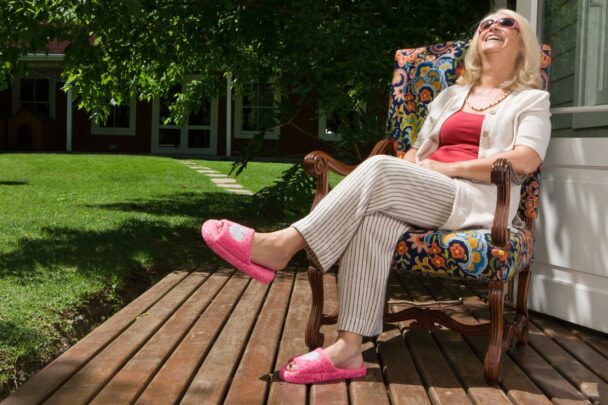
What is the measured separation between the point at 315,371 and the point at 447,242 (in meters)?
0.60

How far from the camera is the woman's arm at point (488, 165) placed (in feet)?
9.50

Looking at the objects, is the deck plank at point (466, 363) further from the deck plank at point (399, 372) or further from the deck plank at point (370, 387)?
the deck plank at point (370, 387)

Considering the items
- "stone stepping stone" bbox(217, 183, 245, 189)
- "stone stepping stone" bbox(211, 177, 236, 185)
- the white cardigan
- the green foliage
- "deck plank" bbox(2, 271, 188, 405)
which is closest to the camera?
"deck plank" bbox(2, 271, 188, 405)

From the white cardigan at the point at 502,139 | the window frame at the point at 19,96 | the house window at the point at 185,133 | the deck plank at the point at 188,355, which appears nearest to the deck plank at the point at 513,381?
the white cardigan at the point at 502,139

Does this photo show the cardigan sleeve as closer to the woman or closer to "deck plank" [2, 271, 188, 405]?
the woman

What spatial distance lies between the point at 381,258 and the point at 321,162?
487mm

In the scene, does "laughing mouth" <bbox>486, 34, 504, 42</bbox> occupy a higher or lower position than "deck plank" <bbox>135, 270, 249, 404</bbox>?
higher

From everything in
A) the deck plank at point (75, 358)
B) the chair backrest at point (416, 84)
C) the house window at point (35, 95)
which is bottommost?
the deck plank at point (75, 358)

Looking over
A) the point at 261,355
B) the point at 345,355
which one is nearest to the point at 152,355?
the point at 261,355

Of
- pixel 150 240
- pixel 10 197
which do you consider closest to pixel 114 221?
pixel 150 240

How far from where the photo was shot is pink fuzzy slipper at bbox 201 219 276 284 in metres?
2.66

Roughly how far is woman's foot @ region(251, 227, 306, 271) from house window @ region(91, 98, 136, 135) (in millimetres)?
16586

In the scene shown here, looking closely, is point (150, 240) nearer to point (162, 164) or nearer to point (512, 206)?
point (512, 206)

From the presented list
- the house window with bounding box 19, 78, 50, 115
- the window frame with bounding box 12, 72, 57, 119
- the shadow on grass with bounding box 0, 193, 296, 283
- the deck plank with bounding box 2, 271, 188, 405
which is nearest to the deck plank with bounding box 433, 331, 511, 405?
the deck plank with bounding box 2, 271, 188, 405
